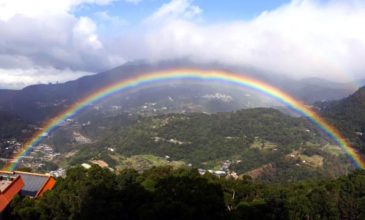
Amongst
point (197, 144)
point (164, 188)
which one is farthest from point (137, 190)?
point (197, 144)

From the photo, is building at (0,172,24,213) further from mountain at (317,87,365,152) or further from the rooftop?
mountain at (317,87,365,152)

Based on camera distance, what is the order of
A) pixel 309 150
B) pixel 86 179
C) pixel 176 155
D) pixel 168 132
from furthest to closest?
pixel 168 132, pixel 176 155, pixel 309 150, pixel 86 179

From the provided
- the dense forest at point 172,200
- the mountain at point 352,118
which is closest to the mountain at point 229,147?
the mountain at point 352,118

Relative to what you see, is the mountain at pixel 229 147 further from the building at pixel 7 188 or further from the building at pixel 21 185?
the building at pixel 7 188

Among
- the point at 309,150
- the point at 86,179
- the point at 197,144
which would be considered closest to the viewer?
the point at 86,179

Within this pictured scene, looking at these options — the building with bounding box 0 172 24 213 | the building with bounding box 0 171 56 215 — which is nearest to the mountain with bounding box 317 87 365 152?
the building with bounding box 0 171 56 215

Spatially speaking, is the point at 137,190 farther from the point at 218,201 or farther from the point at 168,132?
the point at 168,132

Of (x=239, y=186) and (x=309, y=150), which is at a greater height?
(x=239, y=186)
